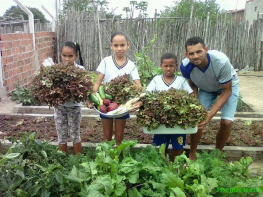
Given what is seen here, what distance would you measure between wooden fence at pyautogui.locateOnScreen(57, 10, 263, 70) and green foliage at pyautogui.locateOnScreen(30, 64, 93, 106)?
5.90 m

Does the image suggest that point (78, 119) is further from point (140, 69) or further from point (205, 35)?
point (205, 35)

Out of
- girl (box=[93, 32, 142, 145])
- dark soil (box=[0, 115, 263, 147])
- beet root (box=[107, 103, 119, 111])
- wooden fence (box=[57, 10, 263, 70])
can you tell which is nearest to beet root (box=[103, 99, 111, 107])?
beet root (box=[107, 103, 119, 111])

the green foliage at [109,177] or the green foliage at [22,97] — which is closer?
the green foliage at [109,177]

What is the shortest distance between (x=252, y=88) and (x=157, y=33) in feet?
11.9

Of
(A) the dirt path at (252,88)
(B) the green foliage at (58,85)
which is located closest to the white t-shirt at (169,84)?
(B) the green foliage at (58,85)

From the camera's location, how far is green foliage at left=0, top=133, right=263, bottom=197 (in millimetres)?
2135

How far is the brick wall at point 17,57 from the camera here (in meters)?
6.52

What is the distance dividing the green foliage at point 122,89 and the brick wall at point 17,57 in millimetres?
4372

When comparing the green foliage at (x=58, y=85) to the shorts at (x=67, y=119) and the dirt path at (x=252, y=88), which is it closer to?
the shorts at (x=67, y=119)

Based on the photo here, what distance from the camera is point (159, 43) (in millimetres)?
9258

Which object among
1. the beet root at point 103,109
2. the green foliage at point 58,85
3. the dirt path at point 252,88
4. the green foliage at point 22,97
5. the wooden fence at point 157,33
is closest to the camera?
the green foliage at point 58,85

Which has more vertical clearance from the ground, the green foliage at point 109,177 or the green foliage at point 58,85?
the green foliage at point 58,85

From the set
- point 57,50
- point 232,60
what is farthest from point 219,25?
point 57,50
